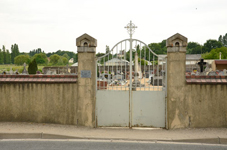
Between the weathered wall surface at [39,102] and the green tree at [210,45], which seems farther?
the green tree at [210,45]

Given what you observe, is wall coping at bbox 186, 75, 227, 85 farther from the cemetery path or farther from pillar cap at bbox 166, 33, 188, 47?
the cemetery path

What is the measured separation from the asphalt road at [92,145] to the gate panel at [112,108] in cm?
145

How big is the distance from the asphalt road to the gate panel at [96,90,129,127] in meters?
1.45

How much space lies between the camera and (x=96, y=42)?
8219 mm

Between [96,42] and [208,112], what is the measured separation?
4086 mm

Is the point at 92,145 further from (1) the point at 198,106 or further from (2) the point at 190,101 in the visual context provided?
(1) the point at 198,106

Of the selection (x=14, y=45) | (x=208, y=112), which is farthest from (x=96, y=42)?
(x=14, y=45)

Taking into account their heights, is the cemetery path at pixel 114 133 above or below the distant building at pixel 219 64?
below

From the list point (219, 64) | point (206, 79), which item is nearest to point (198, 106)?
point (206, 79)

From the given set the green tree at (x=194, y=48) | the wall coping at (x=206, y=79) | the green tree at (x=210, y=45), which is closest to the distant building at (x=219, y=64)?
the wall coping at (x=206, y=79)

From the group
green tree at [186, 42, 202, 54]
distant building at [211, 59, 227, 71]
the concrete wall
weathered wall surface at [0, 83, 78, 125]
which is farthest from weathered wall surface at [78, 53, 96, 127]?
green tree at [186, 42, 202, 54]

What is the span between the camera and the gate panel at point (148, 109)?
817cm

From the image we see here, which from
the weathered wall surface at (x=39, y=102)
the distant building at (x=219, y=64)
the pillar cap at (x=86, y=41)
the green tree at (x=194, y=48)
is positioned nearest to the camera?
the pillar cap at (x=86, y=41)

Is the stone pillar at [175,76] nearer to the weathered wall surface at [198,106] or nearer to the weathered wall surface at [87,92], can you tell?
the weathered wall surface at [198,106]
